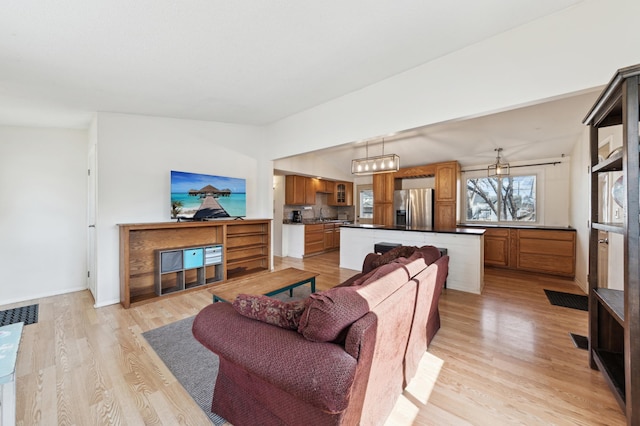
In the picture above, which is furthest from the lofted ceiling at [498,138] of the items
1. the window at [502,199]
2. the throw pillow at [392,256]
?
the throw pillow at [392,256]

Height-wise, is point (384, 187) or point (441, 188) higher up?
point (384, 187)

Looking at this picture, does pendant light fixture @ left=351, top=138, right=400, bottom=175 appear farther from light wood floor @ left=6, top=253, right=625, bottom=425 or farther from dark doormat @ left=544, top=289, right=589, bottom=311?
dark doormat @ left=544, top=289, right=589, bottom=311

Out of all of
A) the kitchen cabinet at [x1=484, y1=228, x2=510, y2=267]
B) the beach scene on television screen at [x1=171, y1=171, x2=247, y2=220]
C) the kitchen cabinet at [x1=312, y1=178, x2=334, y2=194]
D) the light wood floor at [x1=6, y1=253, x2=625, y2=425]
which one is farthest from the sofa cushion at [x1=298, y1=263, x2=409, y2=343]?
the kitchen cabinet at [x1=312, y1=178, x2=334, y2=194]

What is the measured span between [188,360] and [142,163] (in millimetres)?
2812

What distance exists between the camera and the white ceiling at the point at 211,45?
1.77m

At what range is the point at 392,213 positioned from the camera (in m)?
6.39

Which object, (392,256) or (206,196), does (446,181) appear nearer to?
(392,256)

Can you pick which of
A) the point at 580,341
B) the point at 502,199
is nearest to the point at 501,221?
the point at 502,199

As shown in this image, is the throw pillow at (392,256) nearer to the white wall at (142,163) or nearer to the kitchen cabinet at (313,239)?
the white wall at (142,163)

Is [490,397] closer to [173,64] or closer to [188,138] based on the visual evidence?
[173,64]

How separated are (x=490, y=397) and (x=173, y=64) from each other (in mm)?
3708

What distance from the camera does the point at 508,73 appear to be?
7.27 feet

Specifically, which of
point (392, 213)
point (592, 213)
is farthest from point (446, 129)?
point (592, 213)

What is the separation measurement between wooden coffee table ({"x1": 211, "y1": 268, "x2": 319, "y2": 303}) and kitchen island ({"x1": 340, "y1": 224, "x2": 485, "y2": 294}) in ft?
6.36
